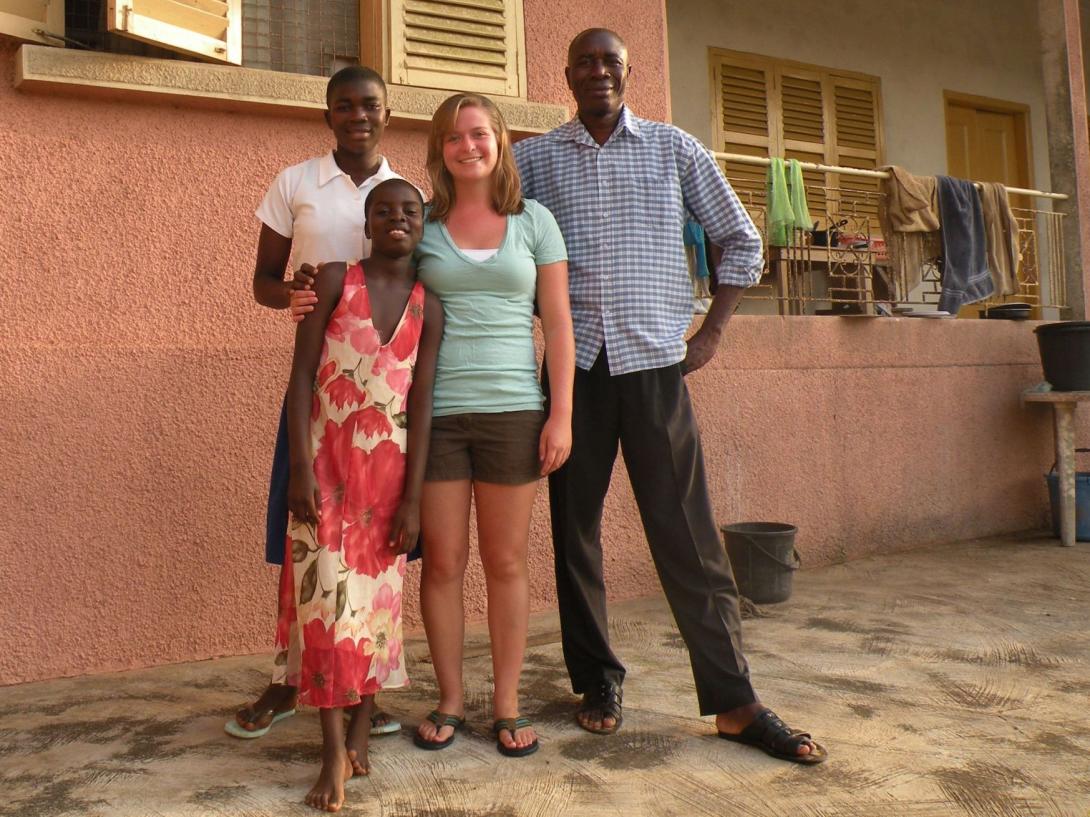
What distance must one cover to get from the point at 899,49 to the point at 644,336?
280 inches

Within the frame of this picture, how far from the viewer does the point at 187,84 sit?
3.67 meters

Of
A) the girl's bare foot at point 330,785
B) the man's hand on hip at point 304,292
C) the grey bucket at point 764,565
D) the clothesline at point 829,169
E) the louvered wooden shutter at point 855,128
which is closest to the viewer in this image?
the girl's bare foot at point 330,785

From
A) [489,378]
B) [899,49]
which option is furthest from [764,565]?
[899,49]

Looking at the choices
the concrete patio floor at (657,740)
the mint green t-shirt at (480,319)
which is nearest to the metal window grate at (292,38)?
the mint green t-shirt at (480,319)

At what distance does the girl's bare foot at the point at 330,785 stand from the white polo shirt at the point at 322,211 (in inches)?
50.6

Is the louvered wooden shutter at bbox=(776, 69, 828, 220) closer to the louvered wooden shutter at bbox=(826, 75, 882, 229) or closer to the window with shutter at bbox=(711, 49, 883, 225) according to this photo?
the window with shutter at bbox=(711, 49, 883, 225)

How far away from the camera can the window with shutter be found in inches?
305

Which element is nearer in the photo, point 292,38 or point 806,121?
point 292,38

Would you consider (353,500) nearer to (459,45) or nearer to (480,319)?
(480,319)

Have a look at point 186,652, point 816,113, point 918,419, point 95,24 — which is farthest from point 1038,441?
point 95,24

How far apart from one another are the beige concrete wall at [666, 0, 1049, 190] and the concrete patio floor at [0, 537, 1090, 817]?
15.9ft

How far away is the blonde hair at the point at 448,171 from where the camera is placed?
2666 millimetres

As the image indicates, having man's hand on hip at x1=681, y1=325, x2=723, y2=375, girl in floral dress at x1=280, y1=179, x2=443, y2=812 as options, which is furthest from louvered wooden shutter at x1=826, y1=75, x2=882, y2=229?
girl in floral dress at x1=280, y1=179, x2=443, y2=812

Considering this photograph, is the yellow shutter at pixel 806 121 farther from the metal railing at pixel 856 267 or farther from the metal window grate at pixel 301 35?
the metal window grate at pixel 301 35
